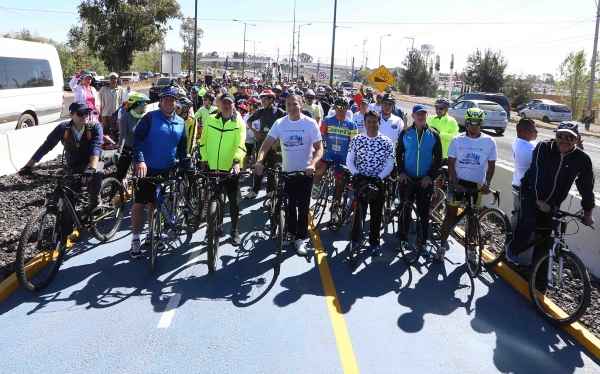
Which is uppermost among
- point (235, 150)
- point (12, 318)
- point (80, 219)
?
point (235, 150)

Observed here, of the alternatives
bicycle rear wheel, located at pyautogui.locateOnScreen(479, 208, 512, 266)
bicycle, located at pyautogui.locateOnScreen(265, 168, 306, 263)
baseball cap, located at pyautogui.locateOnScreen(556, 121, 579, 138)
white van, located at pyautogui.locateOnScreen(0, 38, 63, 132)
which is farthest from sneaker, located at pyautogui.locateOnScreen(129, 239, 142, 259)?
white van, located at pyautogui.locateOnScreen(0, 38, 63, 132)

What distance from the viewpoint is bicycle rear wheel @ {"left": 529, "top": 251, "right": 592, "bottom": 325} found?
4703 mm

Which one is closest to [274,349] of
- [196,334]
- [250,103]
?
[196,334]

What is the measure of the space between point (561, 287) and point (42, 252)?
5.25m

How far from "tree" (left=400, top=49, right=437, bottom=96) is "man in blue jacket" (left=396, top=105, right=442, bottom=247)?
66.6m

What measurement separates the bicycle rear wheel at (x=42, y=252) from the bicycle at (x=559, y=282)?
4.88 meters

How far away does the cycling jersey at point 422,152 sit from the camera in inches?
247

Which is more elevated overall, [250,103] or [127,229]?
[250,103]

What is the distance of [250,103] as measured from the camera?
1210cm

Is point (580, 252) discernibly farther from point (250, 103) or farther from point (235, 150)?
point (250, 103)

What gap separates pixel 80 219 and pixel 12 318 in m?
1.60

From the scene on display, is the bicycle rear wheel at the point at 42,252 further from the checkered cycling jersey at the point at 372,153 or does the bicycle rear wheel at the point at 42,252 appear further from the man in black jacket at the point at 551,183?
the man in black jacket at the point at 551,183

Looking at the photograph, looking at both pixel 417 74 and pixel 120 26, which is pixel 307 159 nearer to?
pixel 120 26

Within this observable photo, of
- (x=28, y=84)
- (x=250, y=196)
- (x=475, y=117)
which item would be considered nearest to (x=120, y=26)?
(x=28, y=84)
